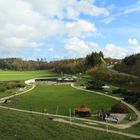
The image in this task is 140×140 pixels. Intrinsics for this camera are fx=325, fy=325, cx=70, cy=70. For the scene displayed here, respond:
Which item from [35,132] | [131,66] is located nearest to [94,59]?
[131,66]

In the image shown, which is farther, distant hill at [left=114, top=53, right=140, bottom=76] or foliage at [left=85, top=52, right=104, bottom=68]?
foliage at [left=85, top=52, right=104, bottom=68]

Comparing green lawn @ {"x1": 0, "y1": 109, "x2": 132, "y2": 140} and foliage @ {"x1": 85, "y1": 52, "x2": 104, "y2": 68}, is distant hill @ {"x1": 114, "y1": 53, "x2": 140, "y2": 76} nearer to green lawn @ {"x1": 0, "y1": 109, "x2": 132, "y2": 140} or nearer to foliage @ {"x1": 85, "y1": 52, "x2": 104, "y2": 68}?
foliage @ {"x1": 85, "y1": 52, "x2": 104, "y2": 68}

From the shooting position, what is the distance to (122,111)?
174 ft

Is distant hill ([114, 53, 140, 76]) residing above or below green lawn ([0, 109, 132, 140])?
above

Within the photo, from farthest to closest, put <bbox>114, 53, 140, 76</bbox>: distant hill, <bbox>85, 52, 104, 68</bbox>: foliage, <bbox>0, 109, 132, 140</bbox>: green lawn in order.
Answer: <bbox>85, 52, 104, 68</bbox>: foliage < <bbox>114, 53, 140, 76</bbox>: distant hill < <bbox>0, 109, 132, 140</bbox>: green lawn

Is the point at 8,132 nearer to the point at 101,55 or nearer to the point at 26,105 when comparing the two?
the point at 26,105

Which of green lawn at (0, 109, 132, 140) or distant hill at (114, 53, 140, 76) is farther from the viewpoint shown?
distant hill at (114, 53, 140, 76)

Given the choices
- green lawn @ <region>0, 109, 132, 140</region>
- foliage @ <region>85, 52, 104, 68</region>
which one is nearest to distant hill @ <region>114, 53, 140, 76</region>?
foliage @ <region>85, 52, 104, 68</region>

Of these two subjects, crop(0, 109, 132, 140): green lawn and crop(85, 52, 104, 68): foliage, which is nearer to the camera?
crop(0, 109, 132, 140): green lawn

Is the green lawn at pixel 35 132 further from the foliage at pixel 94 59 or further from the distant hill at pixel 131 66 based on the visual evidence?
the foliage at pixel 94 59

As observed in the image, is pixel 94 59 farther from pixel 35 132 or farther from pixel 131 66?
pixel 35 132

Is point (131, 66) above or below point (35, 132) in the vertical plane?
above

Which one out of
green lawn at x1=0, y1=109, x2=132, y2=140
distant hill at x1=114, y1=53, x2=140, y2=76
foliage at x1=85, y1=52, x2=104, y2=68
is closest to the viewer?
green lawn at x1=0, y1=109, x2=132, y2=140

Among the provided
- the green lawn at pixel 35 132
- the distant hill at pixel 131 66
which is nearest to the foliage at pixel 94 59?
the distant hill at pixel 131 66
